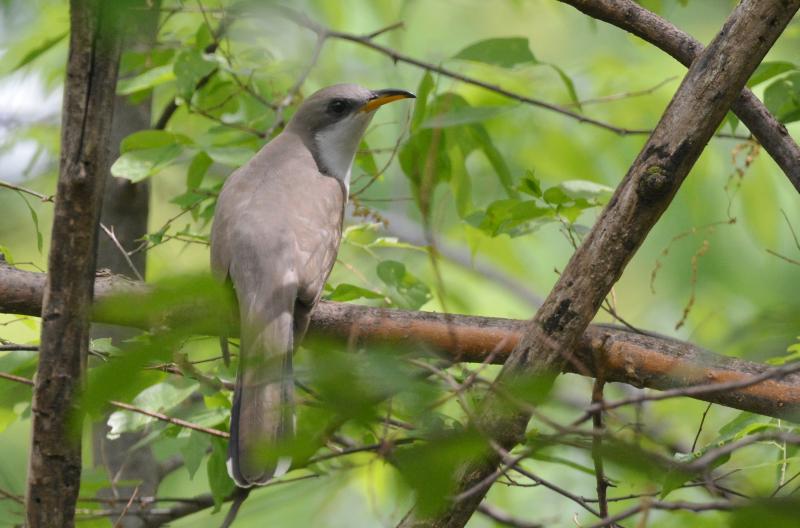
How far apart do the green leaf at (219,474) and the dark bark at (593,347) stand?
21.1 inches

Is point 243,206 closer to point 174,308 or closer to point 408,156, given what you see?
point 408,156

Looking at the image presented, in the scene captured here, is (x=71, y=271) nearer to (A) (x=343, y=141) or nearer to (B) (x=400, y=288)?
(B) (x=400, y=288)

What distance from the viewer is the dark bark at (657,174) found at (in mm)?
2252

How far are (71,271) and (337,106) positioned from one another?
2.99 m

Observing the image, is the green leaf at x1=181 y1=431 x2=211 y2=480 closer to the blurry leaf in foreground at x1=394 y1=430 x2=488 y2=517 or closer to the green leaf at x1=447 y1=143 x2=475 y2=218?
the green leaf at x1=447 y1=143 x2=475 y2=218

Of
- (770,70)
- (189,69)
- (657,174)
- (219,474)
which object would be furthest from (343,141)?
(657,174)

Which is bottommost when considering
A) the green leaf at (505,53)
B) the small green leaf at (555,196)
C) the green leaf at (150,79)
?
the green leaf at (150,79)

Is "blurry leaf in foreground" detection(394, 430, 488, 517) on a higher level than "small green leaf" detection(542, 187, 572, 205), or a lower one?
higher

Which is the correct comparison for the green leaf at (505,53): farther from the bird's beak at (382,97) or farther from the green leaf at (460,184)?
the bird's beak at (382,97)

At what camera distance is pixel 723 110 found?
2.28 m

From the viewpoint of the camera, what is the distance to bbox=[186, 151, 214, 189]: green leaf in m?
3.96

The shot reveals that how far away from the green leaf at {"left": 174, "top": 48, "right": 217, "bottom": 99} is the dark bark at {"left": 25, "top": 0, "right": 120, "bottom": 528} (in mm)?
2012

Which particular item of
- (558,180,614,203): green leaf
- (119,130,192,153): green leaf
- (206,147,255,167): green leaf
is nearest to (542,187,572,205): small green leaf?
(558,180,614,203): green leaf

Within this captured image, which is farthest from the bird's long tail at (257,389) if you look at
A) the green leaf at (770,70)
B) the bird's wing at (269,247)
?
the green leaf at (770,70)
